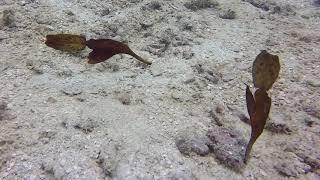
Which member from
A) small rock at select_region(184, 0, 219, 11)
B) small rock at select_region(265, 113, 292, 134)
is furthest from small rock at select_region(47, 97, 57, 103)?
small rock at select_region(184, 0, 219, 11)

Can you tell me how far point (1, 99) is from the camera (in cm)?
388

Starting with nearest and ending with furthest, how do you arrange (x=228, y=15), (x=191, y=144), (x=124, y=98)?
(x=191, y=144), (x=124, y=98), (x=228, y=15)

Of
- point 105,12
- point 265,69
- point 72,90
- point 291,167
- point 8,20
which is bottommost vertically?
point 291,167

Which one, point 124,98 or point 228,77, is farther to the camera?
point 228,77

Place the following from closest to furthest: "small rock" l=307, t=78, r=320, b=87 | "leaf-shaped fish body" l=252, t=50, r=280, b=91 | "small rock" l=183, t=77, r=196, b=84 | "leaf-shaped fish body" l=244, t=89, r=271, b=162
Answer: "leaf-shaped fish body" l=252, t=50, r=280, b=91, "leaf-shaped fish body" l=244, t=89, r=271, b=162, "small rock" l=183, t=77, r=196, b=84, "small rock" l=307, t=78, r=320, b=87

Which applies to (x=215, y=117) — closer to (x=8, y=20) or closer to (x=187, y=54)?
(x=187, y=54)

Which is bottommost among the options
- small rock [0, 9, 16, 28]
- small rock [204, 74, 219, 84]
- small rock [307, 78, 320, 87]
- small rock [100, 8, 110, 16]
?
small rock [307, 78, 320, 87]

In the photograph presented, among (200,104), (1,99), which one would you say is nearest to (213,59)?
(200,104)

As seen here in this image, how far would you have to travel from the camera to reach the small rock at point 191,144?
11.4 feet

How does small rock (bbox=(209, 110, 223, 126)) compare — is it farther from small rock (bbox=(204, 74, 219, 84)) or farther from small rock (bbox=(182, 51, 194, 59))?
small rock (bbox=(182, 51, 194, 59))

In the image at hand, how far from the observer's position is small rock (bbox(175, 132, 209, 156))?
3480mm

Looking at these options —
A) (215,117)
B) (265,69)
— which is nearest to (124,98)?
(215,117)

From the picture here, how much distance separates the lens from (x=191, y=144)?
11.6 feet

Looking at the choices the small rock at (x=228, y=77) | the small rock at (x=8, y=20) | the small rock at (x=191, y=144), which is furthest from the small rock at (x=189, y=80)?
the small rock at (x=8, y=20)
